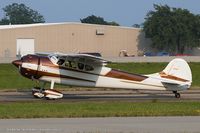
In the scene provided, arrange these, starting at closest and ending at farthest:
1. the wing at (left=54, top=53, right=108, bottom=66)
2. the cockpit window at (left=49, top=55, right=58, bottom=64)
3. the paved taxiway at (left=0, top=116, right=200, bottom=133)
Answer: the paved taxiway at (left=0, top=116, right=200, bottom=133) → the wing at (left=54, top=53, right=108, bottom=66) → the cockpit window at (left=49, top=55, right=58, bottom=64)

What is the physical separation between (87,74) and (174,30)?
7824 cm

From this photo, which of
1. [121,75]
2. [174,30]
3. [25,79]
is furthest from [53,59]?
[174,30]

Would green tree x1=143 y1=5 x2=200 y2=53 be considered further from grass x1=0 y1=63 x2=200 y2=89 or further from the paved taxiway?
the paved taxiway

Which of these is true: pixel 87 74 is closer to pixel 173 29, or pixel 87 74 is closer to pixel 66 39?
pixel 66 39

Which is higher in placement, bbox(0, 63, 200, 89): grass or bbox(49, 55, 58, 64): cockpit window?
bbox(49, 55, 58, 64): cockpit window

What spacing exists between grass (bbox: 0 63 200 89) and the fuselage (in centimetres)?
988

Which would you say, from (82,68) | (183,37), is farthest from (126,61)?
(183,37)

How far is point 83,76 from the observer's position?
29.1 meters

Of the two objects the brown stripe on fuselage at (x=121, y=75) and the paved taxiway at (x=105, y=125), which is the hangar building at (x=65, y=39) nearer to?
the brown stripe on fuselage at (x=121, y=75)

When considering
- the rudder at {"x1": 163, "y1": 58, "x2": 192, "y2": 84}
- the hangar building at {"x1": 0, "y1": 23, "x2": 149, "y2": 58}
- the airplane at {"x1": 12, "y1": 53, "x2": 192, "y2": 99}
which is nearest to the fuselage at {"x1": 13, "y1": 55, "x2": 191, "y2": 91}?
the airplane at {"x1": 12, "y1": 53, "x2": 192, "y2": 99}

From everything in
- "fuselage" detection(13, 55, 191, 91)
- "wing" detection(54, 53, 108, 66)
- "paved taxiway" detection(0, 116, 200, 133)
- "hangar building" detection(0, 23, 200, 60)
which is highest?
"wing" detection(54, 53, 108, 66)

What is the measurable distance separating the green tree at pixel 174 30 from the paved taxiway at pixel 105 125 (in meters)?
86.5

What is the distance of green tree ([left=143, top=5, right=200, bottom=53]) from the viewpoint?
342ft

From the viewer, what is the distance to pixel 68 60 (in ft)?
95.0
